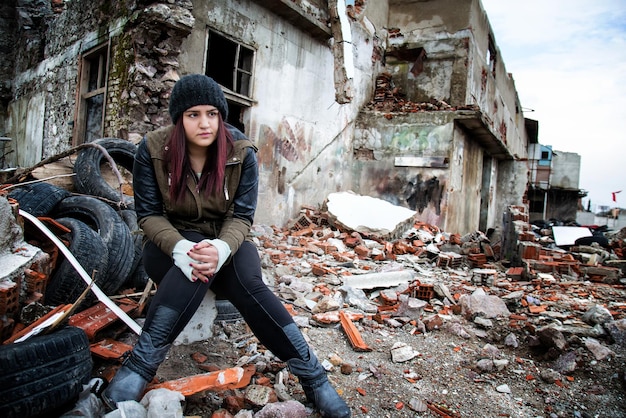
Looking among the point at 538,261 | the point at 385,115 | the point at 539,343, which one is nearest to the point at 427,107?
the point at 385,115

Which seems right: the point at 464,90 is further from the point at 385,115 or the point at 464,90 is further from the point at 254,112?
the point at 254,112

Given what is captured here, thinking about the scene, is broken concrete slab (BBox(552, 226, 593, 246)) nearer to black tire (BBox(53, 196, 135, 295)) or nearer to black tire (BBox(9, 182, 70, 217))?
black tire (BBox(53, 196, 135, 295))

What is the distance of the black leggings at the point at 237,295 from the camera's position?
1949 millimetres

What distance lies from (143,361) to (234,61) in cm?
671

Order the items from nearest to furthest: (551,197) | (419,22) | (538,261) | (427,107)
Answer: (538,261), (427,107), (419,22), (551,197)

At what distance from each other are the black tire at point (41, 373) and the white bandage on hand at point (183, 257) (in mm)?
516

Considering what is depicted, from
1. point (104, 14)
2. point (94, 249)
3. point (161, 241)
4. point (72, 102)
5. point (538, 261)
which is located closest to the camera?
point (161, 241)

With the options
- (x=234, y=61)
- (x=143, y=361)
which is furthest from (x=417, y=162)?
(x=143, y=361)

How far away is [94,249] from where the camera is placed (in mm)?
2834

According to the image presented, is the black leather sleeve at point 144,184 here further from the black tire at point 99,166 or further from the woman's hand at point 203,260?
the black tire at point 99,166

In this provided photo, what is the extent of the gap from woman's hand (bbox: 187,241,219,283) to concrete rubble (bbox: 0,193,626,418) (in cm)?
59

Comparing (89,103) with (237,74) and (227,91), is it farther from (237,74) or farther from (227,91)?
(237,74)

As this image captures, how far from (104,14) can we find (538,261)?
26.2 ft

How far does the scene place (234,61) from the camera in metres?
7.56
